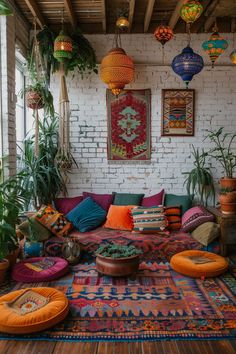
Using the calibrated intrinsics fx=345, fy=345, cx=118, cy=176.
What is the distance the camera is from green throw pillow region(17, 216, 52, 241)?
4289 millimetres

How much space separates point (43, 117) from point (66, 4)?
1657 millimetres

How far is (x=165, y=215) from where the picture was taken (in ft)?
15.8

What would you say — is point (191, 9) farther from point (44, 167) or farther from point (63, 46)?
point (44, 167)

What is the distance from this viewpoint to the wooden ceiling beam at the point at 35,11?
14.4 feet

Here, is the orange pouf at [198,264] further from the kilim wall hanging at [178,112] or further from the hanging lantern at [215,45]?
the hanging lantern at [215,45]

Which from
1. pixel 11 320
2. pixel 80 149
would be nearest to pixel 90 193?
pixel 80 149

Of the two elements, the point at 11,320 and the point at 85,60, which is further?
the point at 85,60

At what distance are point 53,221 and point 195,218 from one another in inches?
73.4

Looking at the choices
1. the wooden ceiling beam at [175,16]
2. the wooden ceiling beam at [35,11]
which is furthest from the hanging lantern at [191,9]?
the wooden ceiling beam at [35,11]

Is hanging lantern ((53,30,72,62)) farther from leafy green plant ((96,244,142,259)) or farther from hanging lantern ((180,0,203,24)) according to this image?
leafy green plant ((96,244,142,259))

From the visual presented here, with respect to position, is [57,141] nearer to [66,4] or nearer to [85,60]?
[85,60]

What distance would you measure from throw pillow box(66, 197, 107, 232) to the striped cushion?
53 centimetres

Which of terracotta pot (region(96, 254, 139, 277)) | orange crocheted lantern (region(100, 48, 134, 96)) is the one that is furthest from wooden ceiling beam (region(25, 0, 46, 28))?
terracotta pot (region(96, 254, 139, 277))

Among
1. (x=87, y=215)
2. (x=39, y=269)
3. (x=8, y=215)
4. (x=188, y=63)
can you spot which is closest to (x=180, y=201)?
(x=87, y=215)
